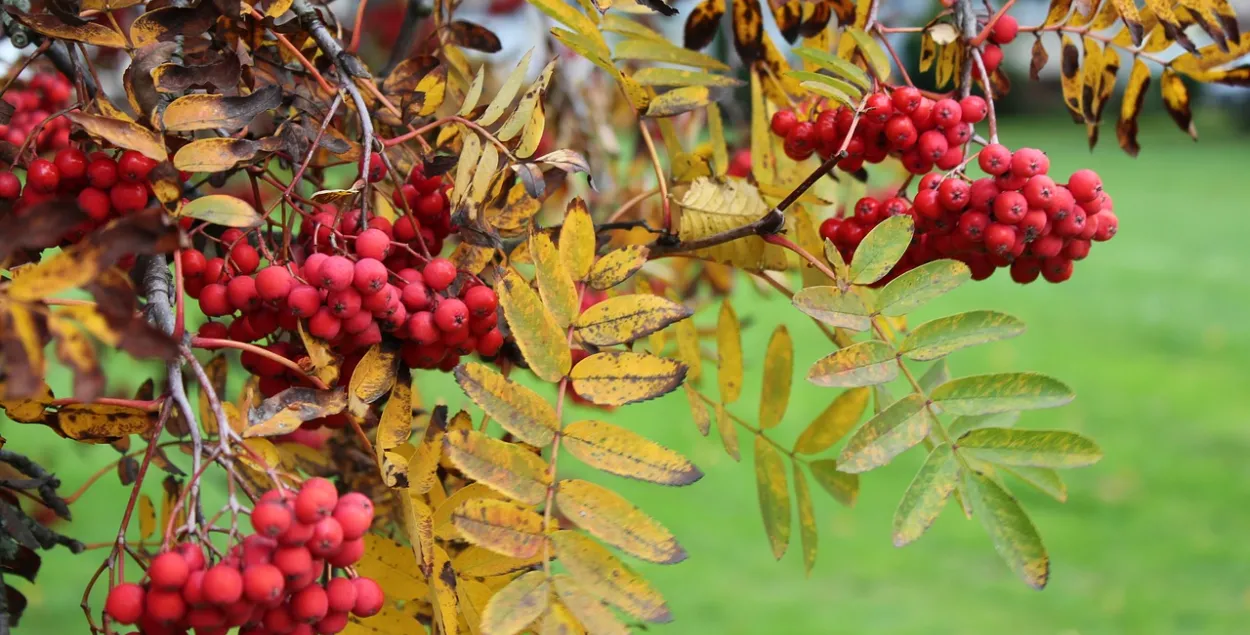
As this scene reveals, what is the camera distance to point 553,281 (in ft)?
2.52

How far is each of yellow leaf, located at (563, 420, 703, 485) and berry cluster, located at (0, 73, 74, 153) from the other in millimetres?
542

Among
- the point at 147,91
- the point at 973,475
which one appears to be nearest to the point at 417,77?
the point at 147,91

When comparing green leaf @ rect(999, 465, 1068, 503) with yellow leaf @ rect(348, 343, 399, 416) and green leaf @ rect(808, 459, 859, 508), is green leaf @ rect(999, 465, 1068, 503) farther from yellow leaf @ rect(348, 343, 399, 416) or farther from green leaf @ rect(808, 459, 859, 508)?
yellow leaf @ rect(348, 343, 399, 416)

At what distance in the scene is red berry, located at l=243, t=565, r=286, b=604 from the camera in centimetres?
56

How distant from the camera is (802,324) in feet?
20.2

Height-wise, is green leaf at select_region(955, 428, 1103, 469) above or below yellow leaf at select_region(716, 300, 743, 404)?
above

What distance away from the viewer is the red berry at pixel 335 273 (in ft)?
2.20

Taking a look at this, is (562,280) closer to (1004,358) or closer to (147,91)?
(147,91)

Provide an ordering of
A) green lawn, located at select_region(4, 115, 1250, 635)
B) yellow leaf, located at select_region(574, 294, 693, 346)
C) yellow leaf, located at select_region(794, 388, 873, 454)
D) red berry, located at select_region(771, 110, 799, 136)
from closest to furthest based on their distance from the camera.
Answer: yellow leaf, located at select_region(574, 294, 693, 346)
red berry, located at select_region(771, 110, 799, 136)
yellow leaf, located at select_region(794, 388, 873, 454)
green lawn, located at select_region(4, 115, 1250, 635)

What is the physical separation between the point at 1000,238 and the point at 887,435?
0.19 meters

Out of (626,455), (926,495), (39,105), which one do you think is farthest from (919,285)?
(39,105)

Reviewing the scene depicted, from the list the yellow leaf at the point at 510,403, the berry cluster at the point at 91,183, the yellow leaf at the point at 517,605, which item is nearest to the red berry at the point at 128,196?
the berry cluster at the point at 91,183

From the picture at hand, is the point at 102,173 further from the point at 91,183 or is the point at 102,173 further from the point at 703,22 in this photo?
the point at 703,22

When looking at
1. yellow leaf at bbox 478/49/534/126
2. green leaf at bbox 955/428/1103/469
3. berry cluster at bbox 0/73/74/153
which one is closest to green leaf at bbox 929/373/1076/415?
green leaf at bbox 955/428/1103/469
